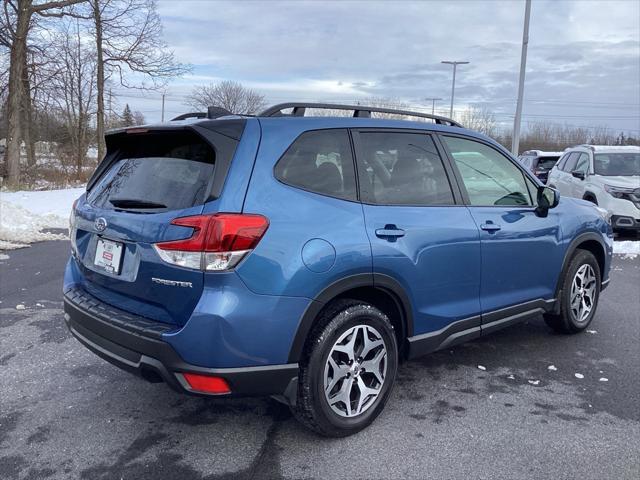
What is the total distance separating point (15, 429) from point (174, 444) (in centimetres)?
98

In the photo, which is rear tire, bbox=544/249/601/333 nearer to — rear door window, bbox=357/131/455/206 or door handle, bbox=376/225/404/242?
rear door window, bbox=357/131/455/206

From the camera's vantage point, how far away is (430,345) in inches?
141

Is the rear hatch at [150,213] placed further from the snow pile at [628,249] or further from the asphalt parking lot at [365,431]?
the snow pile at [628,249]

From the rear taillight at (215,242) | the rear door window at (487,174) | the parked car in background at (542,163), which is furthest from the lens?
the parked car in background at (542,163)

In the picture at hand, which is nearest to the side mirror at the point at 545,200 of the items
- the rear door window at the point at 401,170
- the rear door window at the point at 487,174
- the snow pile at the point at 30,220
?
the rear door window at the point at 487,174

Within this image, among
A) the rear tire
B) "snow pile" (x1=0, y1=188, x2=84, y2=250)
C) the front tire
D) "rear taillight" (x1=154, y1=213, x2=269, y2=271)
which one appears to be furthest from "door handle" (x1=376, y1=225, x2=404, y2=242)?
"snow pile" (x1=0, y1=188, x2=84, y2=250)

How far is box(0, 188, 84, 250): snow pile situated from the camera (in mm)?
9211

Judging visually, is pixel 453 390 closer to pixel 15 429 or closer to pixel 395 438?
pixel 395 438

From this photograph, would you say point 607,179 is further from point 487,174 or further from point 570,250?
point 487,174

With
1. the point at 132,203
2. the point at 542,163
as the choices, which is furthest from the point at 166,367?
the point at 542,163

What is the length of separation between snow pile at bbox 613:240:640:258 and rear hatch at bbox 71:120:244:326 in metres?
8.79

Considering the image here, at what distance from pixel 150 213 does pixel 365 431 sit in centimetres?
178

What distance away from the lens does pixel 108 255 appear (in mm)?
3078

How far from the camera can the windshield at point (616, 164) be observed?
11.4 m
